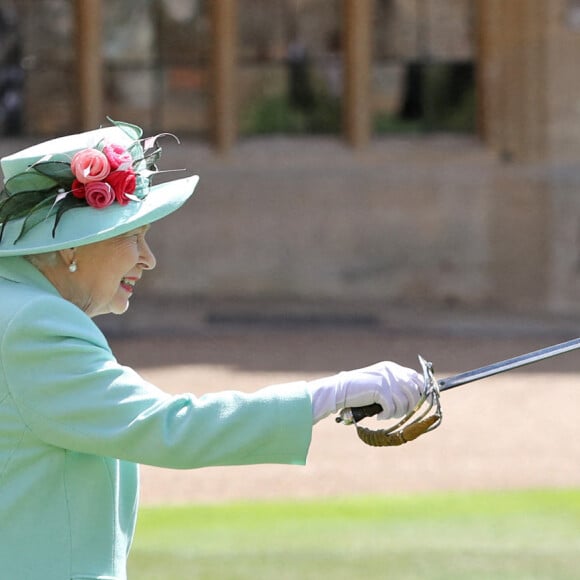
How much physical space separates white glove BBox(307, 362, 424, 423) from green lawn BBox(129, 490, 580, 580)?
2.93 meters

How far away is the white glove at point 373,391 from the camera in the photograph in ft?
7.09

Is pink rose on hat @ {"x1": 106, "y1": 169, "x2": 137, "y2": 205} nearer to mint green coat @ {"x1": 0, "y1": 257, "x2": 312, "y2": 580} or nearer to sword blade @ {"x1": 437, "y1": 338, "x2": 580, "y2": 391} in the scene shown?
mint green coat @ {"x1": 0, "y1": 257, "x2": 312, "y2": 580}

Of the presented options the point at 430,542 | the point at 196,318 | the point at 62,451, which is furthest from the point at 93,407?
the point at 196,318

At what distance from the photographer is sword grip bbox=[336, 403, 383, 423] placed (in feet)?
7.16

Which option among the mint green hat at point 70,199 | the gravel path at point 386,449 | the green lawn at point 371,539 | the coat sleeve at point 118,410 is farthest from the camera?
the gravel path at point 386,449

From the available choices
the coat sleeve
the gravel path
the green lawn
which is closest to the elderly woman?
the coat sleeve

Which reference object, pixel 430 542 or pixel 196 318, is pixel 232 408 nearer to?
pixel 430 542

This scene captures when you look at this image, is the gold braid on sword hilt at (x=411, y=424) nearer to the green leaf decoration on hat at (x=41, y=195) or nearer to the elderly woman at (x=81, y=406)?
the elderly woman at (x=81, y=406)

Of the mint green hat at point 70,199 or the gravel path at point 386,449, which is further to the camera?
the gravel path at point 386,449

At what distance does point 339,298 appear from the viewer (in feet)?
41.8

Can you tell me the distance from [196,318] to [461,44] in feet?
11.5

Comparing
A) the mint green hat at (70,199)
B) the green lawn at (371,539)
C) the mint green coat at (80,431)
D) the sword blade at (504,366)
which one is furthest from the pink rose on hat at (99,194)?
the green lawn at (371,539)

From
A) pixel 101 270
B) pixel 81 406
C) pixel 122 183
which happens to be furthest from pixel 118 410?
pixel 122 183

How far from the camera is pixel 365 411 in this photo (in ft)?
7.18
